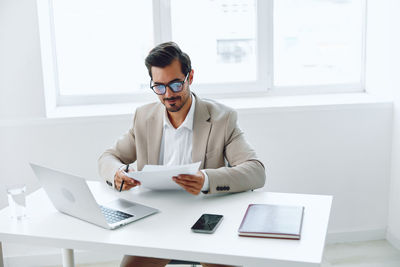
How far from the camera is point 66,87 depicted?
335cm

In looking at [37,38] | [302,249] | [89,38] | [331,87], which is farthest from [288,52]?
[302,249]

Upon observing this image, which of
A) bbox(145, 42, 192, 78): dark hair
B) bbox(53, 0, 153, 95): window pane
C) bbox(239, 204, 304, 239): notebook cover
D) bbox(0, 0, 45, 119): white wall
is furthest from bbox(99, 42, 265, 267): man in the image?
bbox(53, 0, 153, 95): window pane

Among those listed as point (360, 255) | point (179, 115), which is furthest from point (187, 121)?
point (360, 255)

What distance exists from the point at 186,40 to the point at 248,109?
0.69 metres

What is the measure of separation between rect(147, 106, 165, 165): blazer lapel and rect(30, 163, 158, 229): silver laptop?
41cm

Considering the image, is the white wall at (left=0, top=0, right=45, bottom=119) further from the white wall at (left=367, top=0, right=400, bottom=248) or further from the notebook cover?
the white wall at (left=367, top=0, right=400, bottom=248)

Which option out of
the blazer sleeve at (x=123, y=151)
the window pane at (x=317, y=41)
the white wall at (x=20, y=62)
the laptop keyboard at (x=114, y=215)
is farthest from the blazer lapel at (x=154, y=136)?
the window pane at (x=317, y=41)

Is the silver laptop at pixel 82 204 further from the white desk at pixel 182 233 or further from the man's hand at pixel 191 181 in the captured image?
the man's hand at pixel 191 181

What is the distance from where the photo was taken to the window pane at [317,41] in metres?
3.42

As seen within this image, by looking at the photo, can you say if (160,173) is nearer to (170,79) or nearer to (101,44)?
(170,79)

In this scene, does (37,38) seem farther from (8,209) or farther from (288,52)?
(288,52)

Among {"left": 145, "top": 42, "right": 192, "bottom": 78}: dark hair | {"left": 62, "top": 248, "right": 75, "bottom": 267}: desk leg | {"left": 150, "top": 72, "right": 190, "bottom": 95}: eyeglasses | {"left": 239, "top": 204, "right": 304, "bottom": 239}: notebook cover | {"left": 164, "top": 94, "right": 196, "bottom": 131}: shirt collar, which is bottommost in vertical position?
{"left": 62, "top": 248, "right": 75, "bottom": 267}: desk leg

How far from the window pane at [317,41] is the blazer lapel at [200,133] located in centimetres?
138

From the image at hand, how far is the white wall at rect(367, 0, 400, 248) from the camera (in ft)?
10.1
